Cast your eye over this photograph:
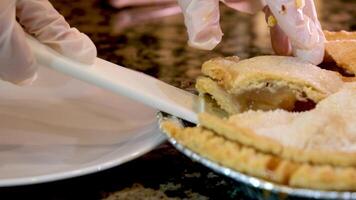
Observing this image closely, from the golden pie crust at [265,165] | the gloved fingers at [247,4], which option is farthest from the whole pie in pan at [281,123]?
the gloved fingers at [247,4]

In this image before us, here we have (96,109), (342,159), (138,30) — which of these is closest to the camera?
(342,159)

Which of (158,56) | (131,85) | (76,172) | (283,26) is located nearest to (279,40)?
(283,26)

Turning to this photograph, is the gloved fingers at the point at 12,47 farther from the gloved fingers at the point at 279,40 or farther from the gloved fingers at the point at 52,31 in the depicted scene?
the gloved fingers at the point at 279,40

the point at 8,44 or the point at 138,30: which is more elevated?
the point at 8,44

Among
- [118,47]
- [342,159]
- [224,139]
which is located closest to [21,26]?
[224,139]

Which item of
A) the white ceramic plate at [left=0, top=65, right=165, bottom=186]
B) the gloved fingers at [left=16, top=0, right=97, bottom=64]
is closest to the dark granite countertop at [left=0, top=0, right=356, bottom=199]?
the white ceramic plate at [left=0, top=65, right=165, bottom=186]

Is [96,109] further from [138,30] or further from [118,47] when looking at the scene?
[138,30]

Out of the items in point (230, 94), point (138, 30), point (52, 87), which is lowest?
point (138, 30)
